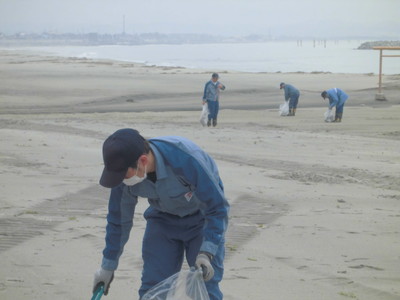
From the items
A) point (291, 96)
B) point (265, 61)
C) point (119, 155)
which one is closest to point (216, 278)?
point (119, 155)

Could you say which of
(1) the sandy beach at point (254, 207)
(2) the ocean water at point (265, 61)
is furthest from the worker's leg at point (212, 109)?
(2) the ocean water at point (265, 61)

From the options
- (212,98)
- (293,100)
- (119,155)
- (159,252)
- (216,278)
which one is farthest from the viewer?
(293,100)

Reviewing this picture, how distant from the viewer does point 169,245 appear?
13.4 feet

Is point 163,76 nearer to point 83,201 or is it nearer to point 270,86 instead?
point 270,86

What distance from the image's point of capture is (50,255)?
20.5ft

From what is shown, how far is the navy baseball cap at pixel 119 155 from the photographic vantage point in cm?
349

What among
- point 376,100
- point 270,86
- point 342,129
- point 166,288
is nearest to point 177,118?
point 342,129

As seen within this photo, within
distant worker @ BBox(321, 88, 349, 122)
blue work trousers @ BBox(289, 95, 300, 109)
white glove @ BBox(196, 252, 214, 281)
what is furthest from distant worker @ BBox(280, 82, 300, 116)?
white glove @ BBox(196, 252, 214, 281)

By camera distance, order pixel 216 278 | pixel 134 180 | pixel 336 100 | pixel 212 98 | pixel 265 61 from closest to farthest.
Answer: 1. pixel 134 180
2. pixel 216 278
3. pixel 212 98
4. pixel 336 100
5. pixel 265 61

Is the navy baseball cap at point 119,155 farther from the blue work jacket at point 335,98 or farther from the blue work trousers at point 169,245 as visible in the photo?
the blue work jacket at point 335,98

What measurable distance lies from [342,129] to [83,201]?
402 inches

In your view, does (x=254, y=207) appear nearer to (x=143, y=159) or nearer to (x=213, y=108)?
(x=143, y=159)

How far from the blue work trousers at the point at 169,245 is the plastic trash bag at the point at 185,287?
28 centimetres

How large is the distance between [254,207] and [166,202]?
441cm
